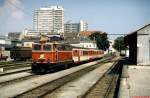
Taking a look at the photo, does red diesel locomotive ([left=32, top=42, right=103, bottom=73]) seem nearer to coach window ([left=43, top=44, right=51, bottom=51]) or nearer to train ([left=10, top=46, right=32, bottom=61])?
coach window ([left=43, top=44, right=51, bottom=51])

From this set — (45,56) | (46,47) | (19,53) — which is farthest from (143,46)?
(19,53)

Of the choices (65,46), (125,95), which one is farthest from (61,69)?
(125,95)

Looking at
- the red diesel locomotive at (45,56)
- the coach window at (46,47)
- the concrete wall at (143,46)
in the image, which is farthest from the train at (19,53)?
the coach window at (46,47)

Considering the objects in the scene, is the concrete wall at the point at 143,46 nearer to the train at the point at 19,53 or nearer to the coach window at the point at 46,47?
the coach window at the point at 46,47

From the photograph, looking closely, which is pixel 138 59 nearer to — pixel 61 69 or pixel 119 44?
pixel 61 69

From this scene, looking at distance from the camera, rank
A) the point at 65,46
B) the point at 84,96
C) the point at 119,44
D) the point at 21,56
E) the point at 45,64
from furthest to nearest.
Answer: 1. the point at 119,44
2. the point at 21,56
3. the point at 65,46
4. the point at 45,64
5. the point at 84,96

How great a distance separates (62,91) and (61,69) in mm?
17596

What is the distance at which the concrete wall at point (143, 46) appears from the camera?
33531mm

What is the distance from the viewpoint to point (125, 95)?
13.7 meters

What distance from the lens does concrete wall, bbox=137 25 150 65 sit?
110 feet

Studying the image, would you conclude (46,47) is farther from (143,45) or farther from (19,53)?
(19,53)

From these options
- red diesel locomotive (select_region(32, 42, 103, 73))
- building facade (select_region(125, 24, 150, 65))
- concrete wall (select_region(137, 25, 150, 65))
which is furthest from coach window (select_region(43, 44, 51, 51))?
concrete wall (select_region(137, 25, 150, 65))

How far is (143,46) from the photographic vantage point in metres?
33.7

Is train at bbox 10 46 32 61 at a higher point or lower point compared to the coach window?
lower
